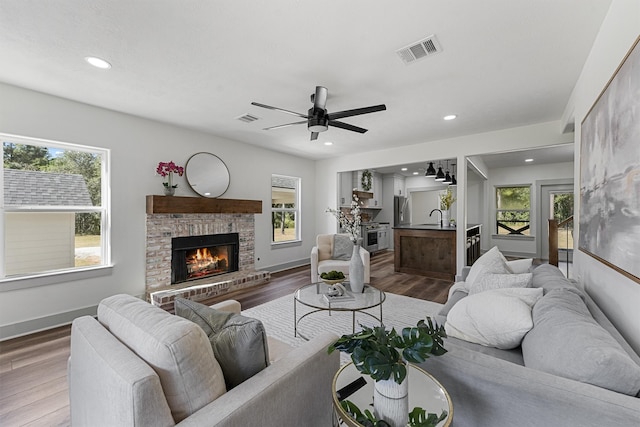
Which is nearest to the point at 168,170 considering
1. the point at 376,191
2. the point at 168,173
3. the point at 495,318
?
the point at 168,173

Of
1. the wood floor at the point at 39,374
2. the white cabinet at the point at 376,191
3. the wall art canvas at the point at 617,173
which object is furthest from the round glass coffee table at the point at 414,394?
the white cabinet at the point at 376,191

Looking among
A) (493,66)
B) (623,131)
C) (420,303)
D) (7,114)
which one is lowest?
(420,303)

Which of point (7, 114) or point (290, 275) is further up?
point (7, 114)

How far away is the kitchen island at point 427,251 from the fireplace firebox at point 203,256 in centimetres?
308

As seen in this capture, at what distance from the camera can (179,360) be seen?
2.96ft

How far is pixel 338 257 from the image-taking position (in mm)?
4680

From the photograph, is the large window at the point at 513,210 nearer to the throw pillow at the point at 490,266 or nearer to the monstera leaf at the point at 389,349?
the throw pillow at the point at 490,266

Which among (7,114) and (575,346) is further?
(7,114)

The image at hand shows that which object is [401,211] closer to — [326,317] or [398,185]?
[398,185]

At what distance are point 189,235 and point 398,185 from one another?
6328 millimetres

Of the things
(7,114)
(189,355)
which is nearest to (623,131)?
(189,355)

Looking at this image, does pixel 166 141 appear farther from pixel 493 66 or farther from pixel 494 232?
pixel 494 232

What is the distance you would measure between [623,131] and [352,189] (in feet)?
19.4

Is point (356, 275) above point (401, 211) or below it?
below
